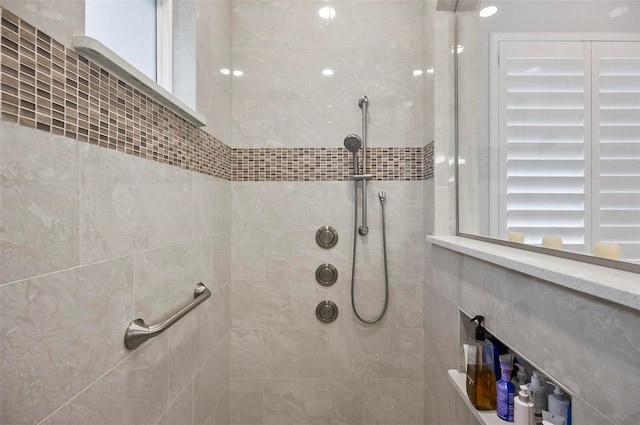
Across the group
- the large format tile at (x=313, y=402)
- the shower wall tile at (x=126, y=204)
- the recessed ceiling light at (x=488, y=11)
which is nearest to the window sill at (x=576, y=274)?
the recessed ceiling light at (x=488, y=11)

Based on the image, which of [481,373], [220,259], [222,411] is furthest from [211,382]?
[481,373]

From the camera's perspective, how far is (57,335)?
63 centimetres

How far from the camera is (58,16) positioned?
0.63 m

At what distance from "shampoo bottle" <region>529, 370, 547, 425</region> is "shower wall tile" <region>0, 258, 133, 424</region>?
3.48 feet

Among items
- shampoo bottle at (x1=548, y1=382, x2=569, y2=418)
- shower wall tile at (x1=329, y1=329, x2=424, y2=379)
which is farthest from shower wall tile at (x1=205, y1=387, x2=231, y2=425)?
shampoo bottle at (x1=548, y1=382, x2=569, y2=418)

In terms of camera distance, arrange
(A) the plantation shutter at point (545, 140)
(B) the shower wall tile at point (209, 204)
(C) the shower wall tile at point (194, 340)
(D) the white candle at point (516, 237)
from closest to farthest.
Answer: (A) the plantation shutter at point (545, 140) → (D) the white candle at point (516, 237) → (C) the shower wall tile at point (194, 340) → (B) the shower wall tile at point (209, 204)

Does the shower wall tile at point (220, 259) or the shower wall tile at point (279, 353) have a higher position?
the shower wall tile at point (220, 259)

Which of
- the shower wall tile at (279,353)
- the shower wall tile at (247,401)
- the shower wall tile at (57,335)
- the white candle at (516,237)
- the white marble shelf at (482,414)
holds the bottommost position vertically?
the shower wall tile at (247,401)

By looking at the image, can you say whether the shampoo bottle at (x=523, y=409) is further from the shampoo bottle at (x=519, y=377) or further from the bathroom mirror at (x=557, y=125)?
the bathroom mirror at (x=557, y=125)

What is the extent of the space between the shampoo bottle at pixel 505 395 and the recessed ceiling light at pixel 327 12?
6.01 ft

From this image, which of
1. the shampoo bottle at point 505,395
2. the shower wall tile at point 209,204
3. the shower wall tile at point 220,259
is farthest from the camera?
the shower wall tile at point 220,259

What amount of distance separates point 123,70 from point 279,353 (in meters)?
1.57

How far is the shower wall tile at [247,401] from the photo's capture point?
1842mm

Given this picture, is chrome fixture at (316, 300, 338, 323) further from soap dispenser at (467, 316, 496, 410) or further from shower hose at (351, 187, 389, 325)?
soap dispenser at (467, 316, 496, 410)
